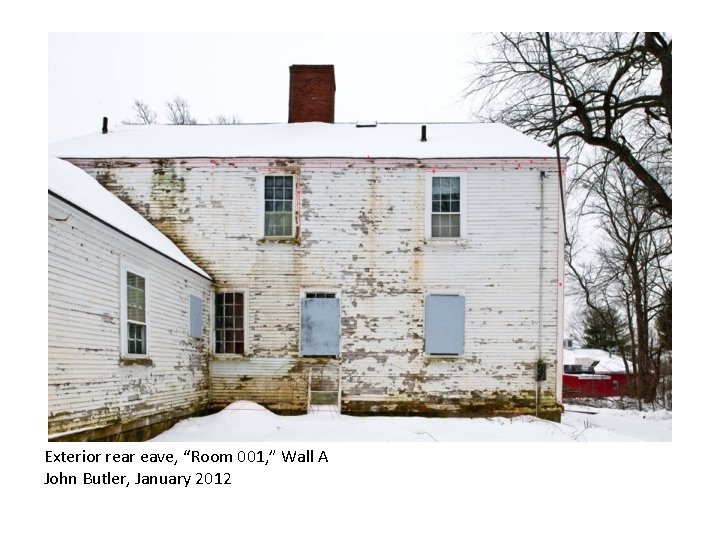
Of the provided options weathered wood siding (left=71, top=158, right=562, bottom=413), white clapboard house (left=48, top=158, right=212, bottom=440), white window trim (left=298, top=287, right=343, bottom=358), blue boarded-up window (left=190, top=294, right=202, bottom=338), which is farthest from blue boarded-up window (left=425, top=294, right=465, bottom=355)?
white clapboard house (left=48, top=158, right=212, bottom=440)

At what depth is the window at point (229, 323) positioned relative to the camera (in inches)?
579

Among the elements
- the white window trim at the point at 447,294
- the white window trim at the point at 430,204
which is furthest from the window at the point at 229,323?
the white window trim at the point at 430,204

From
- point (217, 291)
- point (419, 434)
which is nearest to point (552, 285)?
point (419, 434)

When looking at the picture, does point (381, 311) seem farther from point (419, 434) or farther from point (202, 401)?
point (202, 401)

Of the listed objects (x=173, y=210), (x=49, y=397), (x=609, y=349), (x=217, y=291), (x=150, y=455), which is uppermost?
(x=173, y=210)

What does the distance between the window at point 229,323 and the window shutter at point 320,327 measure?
1418 mm

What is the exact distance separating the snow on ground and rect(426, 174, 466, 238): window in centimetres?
424

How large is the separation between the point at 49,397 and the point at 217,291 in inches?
268

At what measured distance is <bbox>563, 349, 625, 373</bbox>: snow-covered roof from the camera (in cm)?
4616

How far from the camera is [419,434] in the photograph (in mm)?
12414

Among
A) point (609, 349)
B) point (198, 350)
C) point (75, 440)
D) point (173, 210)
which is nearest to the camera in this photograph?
point (75, 440)

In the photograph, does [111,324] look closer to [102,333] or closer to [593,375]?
[102,333]

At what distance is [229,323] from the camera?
581 inches

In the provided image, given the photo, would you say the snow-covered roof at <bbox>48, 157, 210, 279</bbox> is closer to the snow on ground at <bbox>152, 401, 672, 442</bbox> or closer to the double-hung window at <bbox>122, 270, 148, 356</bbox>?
the double-hung window at <bbox>122, 270, 148, 356</bbox>
